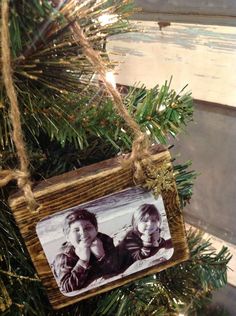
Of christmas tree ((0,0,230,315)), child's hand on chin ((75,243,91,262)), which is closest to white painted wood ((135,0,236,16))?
christmas tree ((0,0,230,315))

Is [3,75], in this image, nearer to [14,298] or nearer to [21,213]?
[21,213]

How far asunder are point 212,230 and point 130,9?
0.52 m

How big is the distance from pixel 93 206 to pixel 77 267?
0.23ft

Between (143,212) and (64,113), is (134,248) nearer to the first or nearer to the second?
(143,212)

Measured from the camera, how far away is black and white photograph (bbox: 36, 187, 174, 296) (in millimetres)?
388

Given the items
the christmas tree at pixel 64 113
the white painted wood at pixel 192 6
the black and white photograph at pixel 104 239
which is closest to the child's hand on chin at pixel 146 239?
the black and white photograph at pixel 104 239

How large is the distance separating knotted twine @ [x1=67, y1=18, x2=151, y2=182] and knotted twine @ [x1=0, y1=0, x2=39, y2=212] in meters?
→ 0.07

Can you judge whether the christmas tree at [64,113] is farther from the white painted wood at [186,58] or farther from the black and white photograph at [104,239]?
the white painted wood at [186,58]

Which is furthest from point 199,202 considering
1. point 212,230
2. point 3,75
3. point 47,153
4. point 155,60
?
point 3,75

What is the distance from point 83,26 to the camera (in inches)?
15.8

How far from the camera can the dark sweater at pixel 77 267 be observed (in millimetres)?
400

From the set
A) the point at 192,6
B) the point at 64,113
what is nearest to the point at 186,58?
the point at 192,6

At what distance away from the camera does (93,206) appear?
39 cm

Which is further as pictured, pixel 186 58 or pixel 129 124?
pixel 186 58
